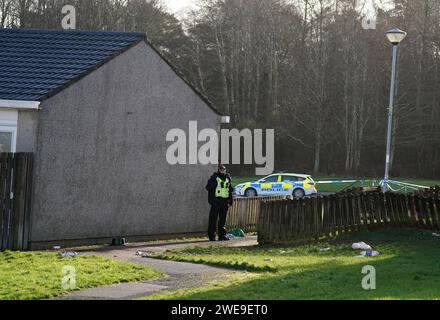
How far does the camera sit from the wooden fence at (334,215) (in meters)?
18.4

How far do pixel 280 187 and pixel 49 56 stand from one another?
26225 millimetres

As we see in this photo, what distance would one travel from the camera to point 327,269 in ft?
41.2

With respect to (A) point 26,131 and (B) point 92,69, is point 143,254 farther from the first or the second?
(B) point 92,69

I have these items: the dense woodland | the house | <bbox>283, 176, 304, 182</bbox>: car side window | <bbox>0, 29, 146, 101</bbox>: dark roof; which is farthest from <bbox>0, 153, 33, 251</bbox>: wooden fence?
the dense woodland

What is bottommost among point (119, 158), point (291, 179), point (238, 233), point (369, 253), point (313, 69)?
point (369, 253)

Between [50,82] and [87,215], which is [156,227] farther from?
[50,82]

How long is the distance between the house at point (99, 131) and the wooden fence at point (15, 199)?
1.62 feet

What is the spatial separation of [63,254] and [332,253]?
5.56 metres

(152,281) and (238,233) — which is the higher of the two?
(238,233)

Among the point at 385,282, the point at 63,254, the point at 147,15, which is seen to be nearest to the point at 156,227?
the point at 63,254

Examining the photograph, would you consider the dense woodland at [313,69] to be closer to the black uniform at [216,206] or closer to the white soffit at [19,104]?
the black uniform at [216,206]

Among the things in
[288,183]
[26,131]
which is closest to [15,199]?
[26,131]

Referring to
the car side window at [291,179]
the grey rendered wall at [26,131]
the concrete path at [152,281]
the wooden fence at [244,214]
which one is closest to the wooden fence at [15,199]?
the grey rendered wall at [26,131]

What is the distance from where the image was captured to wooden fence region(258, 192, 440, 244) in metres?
18.4
